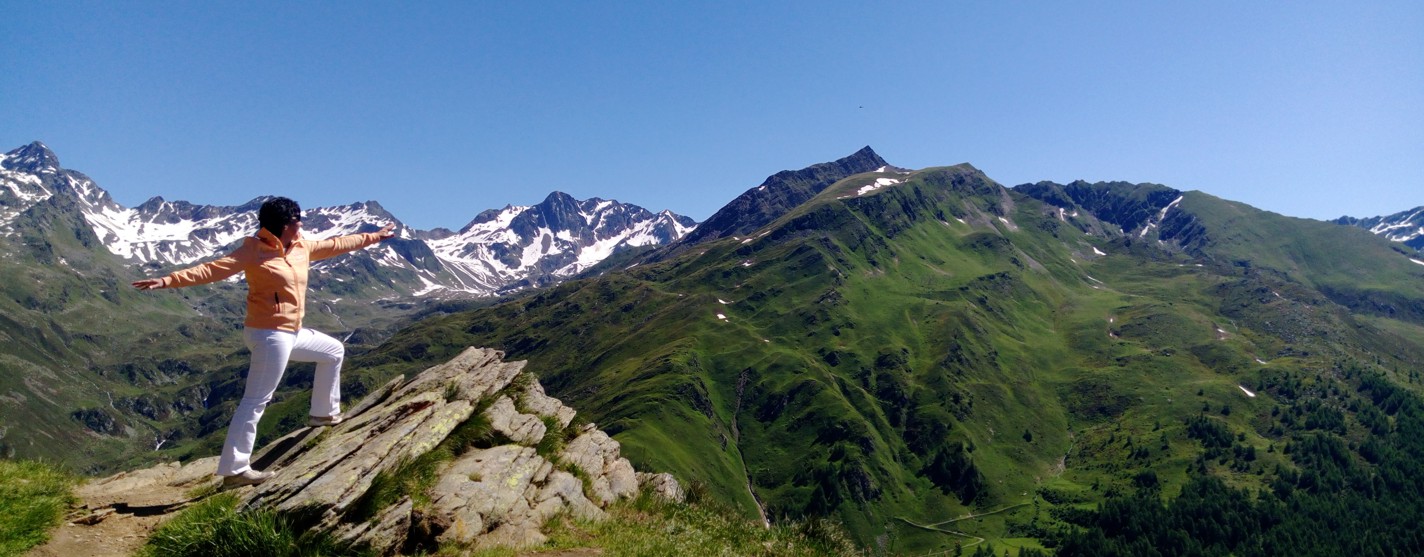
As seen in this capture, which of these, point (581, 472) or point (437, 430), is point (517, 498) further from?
point (581, 472)

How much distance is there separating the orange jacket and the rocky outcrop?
304cm

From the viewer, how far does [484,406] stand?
19594 mm

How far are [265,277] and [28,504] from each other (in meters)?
5.34

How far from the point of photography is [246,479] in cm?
1371

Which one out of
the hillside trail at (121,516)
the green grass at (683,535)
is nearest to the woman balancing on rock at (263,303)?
the hillside trail at (121,516)

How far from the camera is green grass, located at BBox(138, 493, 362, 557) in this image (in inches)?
433

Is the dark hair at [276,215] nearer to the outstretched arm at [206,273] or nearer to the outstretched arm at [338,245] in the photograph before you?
the outstretched arm at [206,273]

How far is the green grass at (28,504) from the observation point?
11.3 metres

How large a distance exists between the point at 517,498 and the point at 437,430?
9.27 ft

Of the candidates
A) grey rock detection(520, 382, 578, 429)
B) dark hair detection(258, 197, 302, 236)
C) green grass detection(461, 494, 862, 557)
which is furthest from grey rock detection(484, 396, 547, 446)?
dark hair detection(258, 197, 302, 236)

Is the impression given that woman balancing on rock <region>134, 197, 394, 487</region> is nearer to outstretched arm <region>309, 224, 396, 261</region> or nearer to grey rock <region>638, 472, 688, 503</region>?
outstretched arm <region>309, 224, 396, 261</region>

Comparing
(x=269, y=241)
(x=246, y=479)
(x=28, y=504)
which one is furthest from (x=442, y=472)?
(x=28, y=504)

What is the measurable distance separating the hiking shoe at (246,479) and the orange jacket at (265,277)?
9.43ft

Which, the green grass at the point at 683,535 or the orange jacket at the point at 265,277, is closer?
the orange jacket at the point at 265,277
